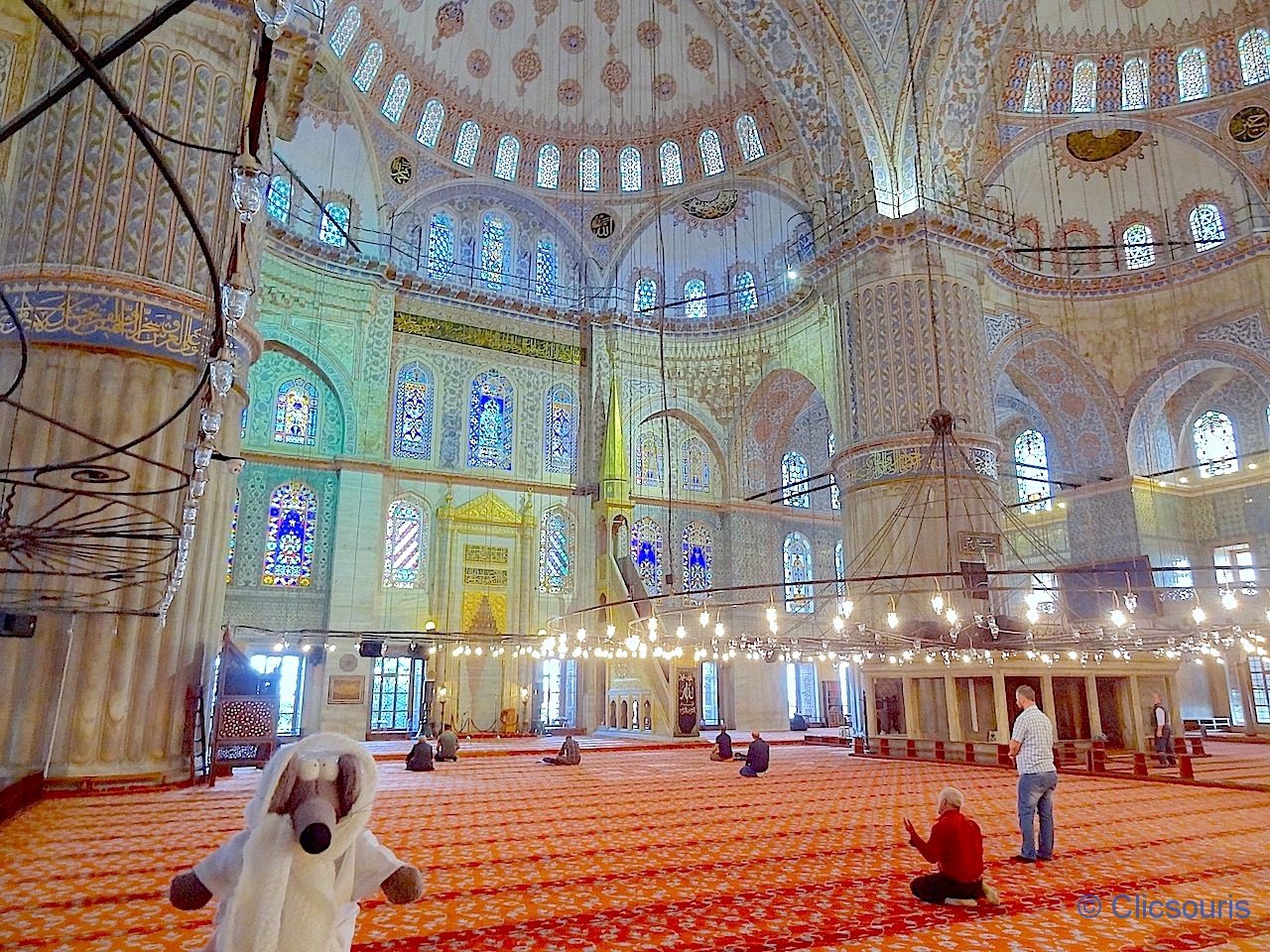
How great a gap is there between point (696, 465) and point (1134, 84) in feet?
37.5

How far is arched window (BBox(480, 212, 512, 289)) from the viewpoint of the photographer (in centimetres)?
1900

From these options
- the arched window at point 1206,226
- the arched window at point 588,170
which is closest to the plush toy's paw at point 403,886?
the arched window at point 1206,226

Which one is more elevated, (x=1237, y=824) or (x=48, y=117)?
(x=48, y=117)

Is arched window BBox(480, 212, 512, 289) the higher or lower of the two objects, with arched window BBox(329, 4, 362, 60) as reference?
lower

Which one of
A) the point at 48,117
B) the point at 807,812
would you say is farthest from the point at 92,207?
the point at 807,812

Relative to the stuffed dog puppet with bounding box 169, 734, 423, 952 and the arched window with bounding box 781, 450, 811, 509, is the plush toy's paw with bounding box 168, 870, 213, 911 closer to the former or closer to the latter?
the stuffed dog puppet with bounding box 169, 734, 423, 952

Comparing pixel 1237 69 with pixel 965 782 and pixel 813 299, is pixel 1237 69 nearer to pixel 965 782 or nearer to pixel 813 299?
pixel 813 299

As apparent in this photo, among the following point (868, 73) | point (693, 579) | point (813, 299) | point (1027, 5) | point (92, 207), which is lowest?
point (693, 579)

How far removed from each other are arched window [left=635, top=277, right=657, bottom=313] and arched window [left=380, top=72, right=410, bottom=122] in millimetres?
6177

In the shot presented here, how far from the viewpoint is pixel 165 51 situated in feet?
29.8

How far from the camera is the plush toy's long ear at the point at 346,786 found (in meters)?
1.87

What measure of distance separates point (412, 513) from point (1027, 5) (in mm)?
14375

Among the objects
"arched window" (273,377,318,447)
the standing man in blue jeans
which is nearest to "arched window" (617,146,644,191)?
"arched window" (273,377,318,447)

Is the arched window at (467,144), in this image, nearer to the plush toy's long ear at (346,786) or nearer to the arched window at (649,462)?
the arched window at (649,462)
